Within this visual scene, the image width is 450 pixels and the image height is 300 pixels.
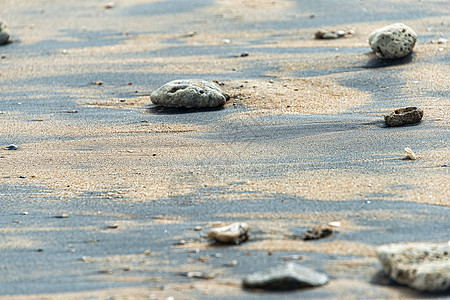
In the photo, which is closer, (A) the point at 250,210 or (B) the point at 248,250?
(B) the point at 248,250

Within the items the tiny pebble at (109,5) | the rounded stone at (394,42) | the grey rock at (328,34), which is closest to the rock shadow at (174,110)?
the rounded stone at (394,42)

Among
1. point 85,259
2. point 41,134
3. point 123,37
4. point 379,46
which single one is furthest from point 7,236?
point 123,37

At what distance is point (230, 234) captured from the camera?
11.2 ft

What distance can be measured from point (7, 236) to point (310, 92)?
13.6 ft

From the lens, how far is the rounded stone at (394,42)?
7.39 meters

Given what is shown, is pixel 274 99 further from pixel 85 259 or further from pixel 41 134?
pixel 85 259

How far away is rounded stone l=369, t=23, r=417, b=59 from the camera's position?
7387mm

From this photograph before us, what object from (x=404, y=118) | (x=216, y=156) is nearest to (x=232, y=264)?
(x=216, y=156)

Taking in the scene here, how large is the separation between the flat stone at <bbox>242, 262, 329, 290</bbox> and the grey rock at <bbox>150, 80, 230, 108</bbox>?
3.64 m

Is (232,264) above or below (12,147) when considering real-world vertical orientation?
above

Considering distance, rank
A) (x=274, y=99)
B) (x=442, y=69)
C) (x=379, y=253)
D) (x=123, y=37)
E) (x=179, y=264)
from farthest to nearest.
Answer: (x=123, y=37) < (x=442, y=69) < (x=274, y=99) < (x=179, y=264) < (x=379, y=253)

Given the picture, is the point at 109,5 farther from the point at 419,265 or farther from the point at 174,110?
the point at 419,265

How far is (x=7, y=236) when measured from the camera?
3.78 metres

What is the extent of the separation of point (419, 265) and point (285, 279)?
666 millimetres
